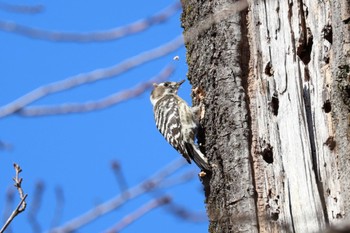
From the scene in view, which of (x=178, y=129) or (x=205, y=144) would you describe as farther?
(x=178, y=129)

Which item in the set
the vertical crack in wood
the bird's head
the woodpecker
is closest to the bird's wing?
the woodpecker

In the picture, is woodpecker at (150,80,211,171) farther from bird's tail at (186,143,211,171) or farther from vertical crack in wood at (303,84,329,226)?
vertical crack in wood at (303,84,329,226)

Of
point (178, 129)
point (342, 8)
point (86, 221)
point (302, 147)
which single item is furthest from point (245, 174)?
point (86, 221)

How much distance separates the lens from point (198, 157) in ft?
15.2

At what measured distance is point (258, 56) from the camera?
429cm

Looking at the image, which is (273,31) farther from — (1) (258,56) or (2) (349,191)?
(2) (349,191)

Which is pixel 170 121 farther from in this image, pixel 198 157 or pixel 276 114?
pixel 276 114

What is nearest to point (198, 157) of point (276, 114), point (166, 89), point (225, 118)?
point (225, 118)

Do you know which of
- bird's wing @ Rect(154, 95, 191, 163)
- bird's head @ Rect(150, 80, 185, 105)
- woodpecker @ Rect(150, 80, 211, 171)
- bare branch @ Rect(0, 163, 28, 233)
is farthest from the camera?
bird's head @ Rect(150, 80, 185, 105)

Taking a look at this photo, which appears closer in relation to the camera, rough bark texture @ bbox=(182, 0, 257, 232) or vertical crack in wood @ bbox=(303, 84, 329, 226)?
vertical crack in wood @ bbox=(303, 84, 329, 226)

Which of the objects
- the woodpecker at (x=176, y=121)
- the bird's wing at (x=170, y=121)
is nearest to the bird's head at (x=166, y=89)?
the woodpecker at (x=176, y=121)

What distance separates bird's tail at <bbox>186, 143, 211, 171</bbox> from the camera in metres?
4.43

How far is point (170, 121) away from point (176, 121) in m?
0.10

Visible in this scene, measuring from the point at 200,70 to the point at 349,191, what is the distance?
4.29 ft
